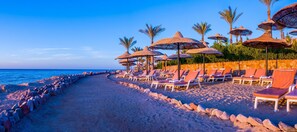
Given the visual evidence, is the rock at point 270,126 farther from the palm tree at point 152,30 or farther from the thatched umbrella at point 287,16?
the palm tree at point 152,30

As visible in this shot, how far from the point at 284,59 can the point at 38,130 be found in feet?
44.9

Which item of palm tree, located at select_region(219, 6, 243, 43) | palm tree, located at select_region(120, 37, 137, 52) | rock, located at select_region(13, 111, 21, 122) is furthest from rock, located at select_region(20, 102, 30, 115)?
palm tree, located at select_region(120, 37, 137, 52)

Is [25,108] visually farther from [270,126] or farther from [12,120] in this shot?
[270,126]

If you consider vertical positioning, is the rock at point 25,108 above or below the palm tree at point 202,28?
below

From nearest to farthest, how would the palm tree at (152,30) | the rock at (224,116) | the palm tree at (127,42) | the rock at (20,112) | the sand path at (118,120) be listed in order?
the sand path at (118,120), the rock at (224,116), the rock at (20,112), the palm tree at (152,30), the palm tree at (127,42)

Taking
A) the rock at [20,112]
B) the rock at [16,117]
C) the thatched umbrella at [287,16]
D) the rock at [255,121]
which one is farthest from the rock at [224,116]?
the rock at [20,112]

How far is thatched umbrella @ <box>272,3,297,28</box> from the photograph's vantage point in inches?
210

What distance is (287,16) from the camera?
5.79 meters

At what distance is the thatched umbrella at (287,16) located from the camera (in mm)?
5324

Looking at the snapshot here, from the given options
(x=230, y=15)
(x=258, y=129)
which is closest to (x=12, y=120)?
(x=258, y=129)

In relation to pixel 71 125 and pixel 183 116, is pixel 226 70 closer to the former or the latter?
pixel 183 116

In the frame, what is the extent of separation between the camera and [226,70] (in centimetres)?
1380

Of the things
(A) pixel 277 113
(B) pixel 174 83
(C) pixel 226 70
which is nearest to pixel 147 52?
(C) pixel 226 70

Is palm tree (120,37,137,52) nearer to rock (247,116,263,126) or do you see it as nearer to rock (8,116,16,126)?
rock (8,116,16,126)
